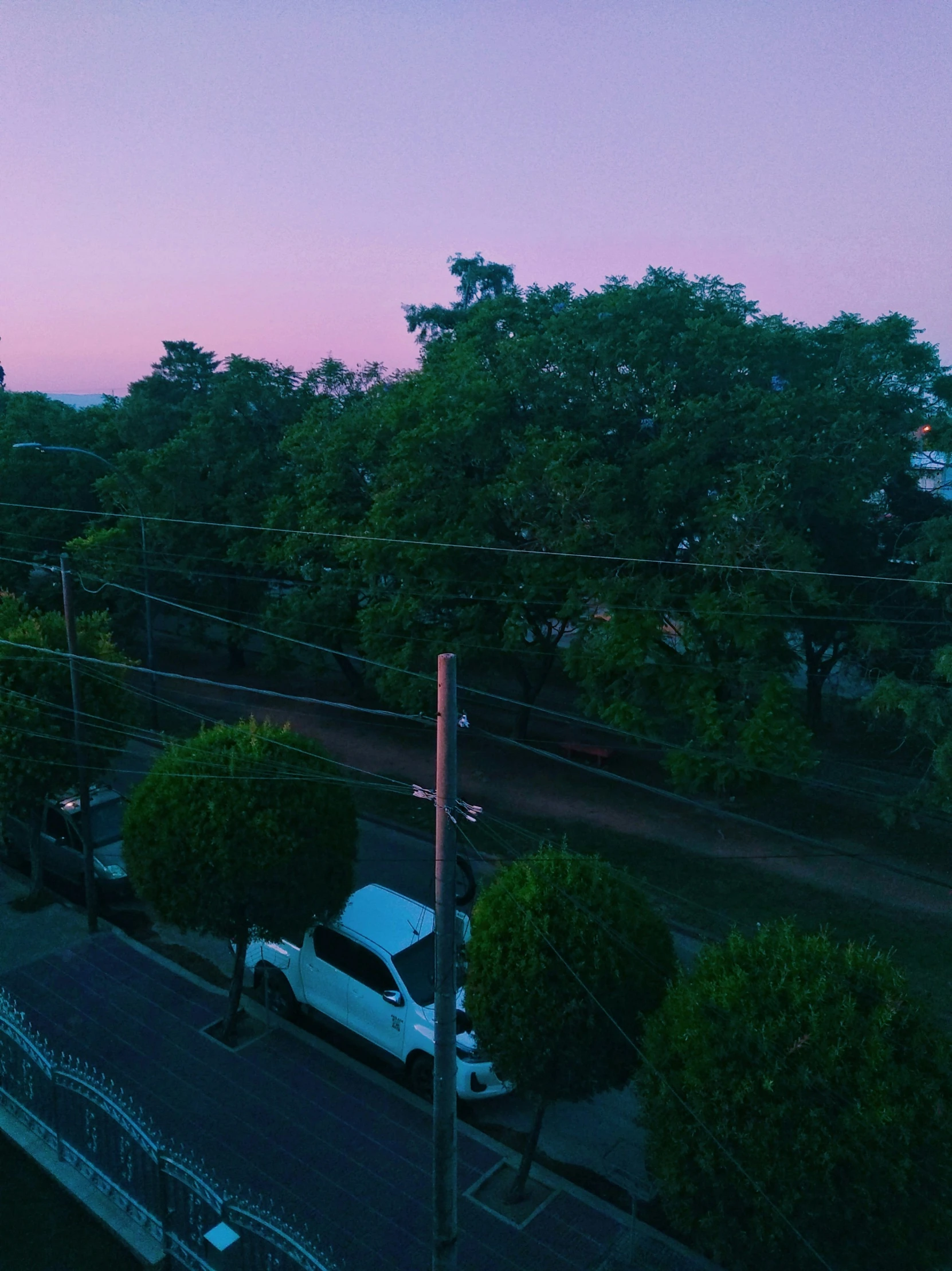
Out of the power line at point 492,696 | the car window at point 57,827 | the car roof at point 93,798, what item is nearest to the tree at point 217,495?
the power line at point 492,696

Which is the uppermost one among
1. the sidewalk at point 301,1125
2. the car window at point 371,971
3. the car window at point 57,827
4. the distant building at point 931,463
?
the distant building at point 931,463

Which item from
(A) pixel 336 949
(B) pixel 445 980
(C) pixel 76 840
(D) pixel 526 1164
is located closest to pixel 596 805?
(A) pixel 336 949

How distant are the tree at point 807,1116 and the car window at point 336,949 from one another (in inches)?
191

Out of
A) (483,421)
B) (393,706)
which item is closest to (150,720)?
(393,706)

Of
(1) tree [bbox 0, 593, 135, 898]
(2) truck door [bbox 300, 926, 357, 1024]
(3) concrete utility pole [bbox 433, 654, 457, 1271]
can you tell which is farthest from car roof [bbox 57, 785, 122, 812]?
(3) concrete utility pole [bbox 433, 654, 457, 1271]

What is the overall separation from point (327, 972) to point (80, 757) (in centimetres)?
495

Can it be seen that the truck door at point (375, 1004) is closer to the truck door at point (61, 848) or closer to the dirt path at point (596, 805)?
the dirt path at point (596, 805)

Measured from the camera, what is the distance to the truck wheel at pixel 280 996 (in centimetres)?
1162

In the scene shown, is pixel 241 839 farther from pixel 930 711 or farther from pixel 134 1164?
pixel 930 711

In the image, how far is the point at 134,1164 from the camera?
792 centimetres

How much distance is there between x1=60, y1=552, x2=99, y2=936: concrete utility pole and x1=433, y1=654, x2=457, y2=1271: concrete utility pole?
8.19 metres

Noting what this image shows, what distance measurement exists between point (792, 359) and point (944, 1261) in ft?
47.6

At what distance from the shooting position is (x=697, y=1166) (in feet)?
21.1

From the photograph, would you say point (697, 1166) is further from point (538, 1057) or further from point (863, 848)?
point (863, 848)
